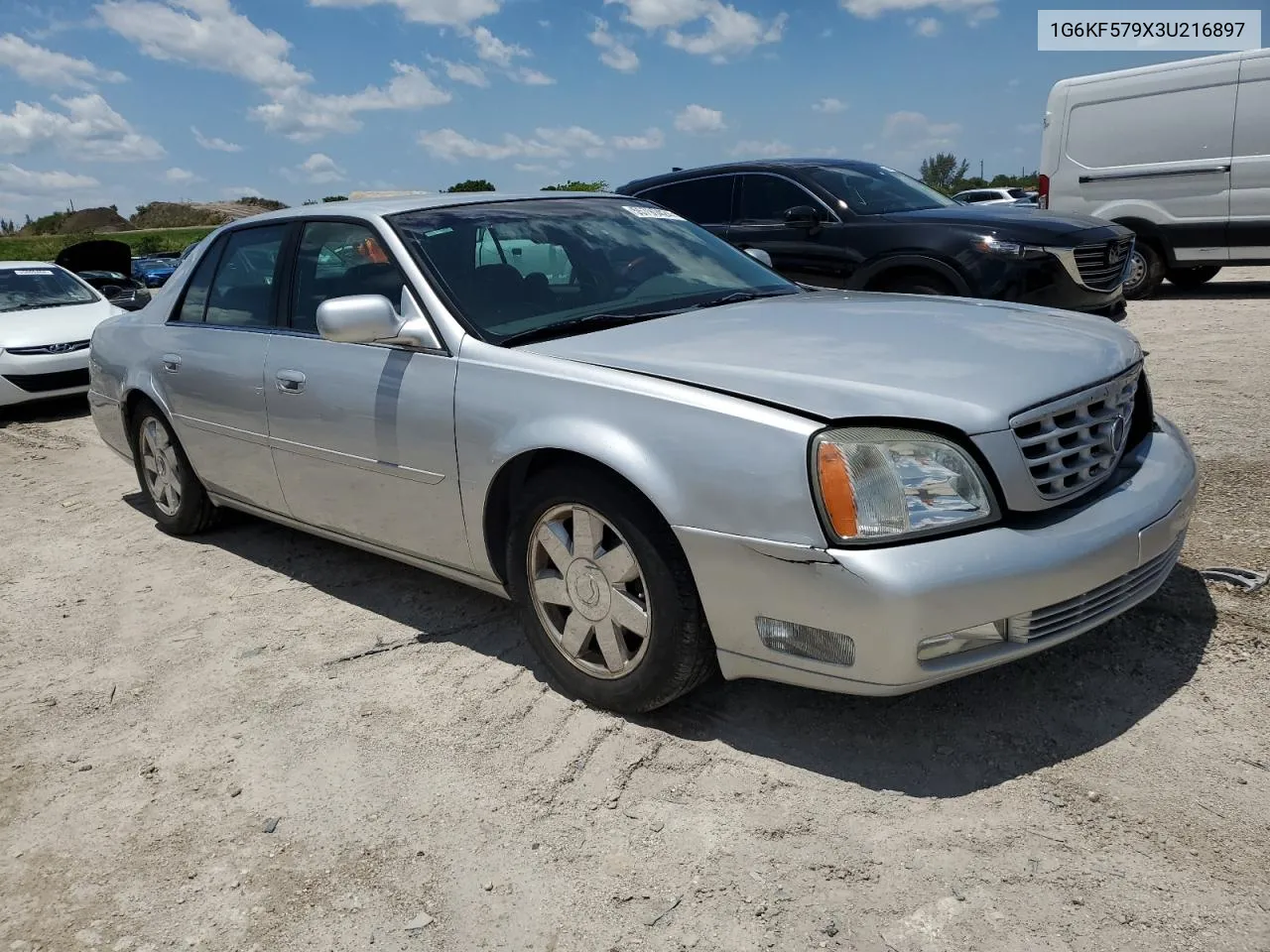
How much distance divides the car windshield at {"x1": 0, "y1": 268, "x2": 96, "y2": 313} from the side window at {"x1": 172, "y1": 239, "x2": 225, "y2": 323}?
629 centimetres

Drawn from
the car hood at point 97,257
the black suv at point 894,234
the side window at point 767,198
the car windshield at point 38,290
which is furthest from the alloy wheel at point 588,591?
the car hood at point 97,257

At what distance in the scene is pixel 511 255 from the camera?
12.0 ft

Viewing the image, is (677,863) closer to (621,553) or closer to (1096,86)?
(621,553)

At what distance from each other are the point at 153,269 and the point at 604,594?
32.4 meters

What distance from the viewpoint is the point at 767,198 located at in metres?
8.04

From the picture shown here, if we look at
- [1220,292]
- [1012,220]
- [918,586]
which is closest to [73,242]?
[1220,292]

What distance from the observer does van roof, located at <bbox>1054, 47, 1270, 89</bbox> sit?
9.85m

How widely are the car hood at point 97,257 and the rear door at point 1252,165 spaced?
18063 mm

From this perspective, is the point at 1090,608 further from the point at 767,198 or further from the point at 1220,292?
the point at 1220,292

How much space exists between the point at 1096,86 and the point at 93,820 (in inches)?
443

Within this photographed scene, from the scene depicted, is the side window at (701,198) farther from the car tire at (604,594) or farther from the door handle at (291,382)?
the car tire at (604,594)

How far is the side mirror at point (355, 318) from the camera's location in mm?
3270

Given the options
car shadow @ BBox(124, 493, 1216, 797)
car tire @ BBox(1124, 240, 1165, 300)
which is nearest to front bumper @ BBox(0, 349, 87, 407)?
car shadow @ BBox(124, 493, 1216, 797)

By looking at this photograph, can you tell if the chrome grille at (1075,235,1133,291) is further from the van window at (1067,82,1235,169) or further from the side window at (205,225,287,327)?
the side window at (205,225,287,327)
